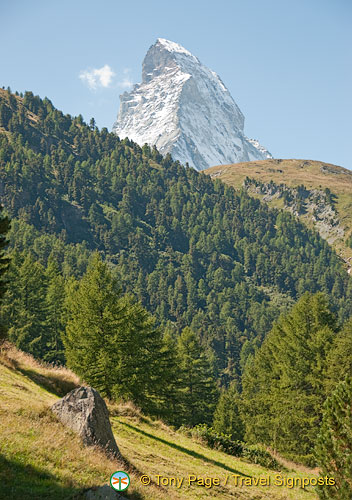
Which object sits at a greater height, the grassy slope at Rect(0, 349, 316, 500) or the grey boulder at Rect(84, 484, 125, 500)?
the grey boulder at Rect(84, 484, 125, 500)

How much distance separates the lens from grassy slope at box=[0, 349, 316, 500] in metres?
10.8

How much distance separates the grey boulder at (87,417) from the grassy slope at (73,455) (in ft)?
1.22

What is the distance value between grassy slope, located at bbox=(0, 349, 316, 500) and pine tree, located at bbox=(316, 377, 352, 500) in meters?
3.16

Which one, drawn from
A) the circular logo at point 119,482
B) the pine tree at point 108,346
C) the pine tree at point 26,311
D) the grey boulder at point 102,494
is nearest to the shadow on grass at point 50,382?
the pine tree at point 108,346

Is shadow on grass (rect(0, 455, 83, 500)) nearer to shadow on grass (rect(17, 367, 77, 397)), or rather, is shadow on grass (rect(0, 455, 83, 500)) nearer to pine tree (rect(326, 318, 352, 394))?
shadow on grass (rect(17, 367, 77, 397))

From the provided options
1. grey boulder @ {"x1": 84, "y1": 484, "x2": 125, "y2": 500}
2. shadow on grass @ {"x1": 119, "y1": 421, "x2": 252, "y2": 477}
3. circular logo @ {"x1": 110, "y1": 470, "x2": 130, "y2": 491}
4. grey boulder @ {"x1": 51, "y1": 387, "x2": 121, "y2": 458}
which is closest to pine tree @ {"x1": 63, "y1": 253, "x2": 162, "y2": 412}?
shadow on grass @ {"x1": 119, "y1": 421, "x2": 252, "y2": 477}

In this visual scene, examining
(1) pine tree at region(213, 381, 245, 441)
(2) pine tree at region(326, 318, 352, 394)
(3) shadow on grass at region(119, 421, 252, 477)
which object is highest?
(2) pine tree at region(326, 318, 352, 394)

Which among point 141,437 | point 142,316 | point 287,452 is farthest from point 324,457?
point 142,316

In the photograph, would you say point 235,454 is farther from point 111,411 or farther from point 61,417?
point 61,417

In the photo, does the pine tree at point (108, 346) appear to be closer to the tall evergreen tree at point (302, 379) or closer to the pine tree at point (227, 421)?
the tall evergreen tree at point (302, 379)

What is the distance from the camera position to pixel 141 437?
69.1 ft

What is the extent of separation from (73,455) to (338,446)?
1002 cm

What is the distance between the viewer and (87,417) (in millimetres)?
14227

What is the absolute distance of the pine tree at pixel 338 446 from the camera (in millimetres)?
15208
